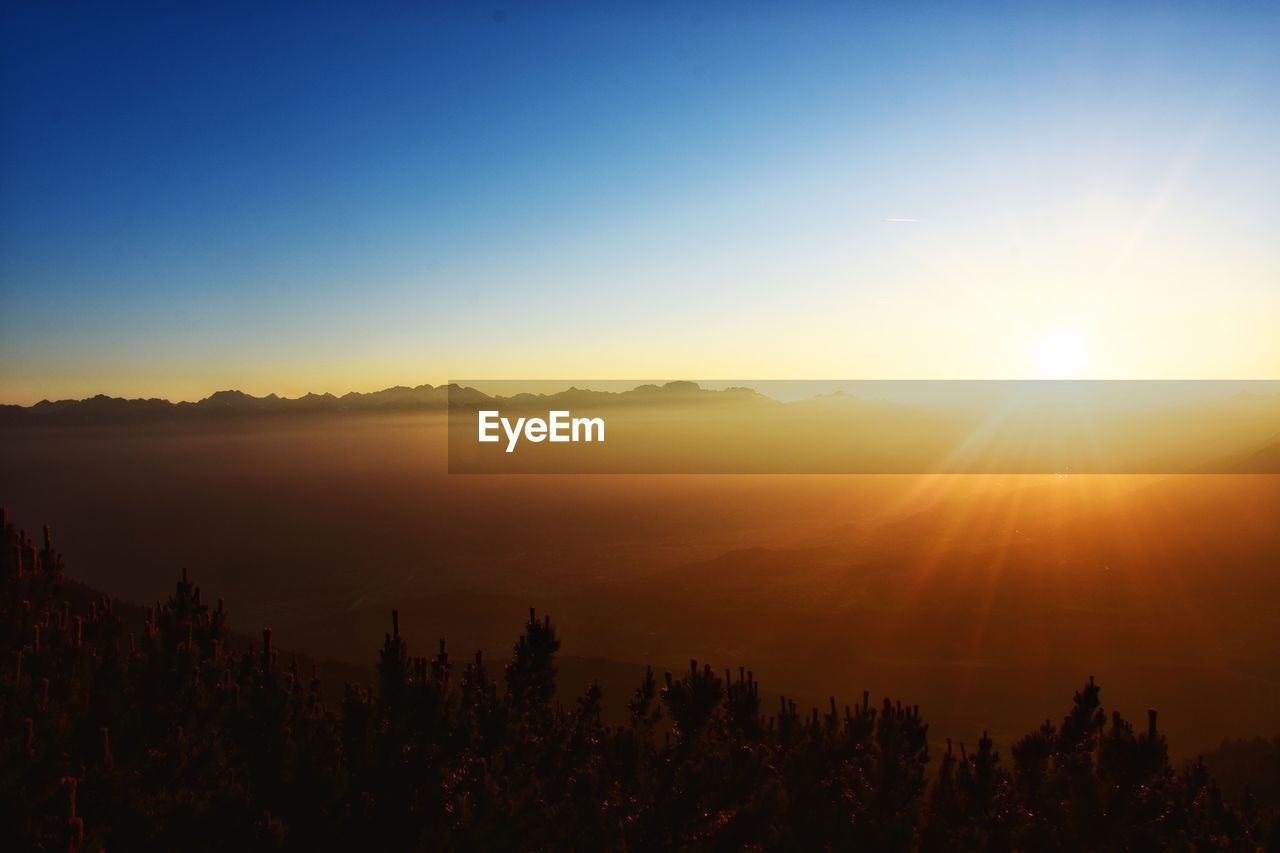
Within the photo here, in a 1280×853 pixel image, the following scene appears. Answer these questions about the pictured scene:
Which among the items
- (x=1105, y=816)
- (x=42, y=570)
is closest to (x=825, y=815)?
(x=1105, y=816)

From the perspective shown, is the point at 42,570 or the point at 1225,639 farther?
the point at 1225,639

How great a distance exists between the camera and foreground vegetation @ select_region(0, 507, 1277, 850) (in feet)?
48.4

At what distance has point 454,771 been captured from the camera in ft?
57.8

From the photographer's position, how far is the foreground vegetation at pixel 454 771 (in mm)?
14766

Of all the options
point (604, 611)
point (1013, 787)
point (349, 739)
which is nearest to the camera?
point (349, 739)

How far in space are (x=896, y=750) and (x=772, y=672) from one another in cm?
10555

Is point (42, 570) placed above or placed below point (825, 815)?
above

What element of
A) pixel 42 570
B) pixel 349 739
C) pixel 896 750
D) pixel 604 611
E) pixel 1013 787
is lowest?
pixel 604 611

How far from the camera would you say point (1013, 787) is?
72.9 feet

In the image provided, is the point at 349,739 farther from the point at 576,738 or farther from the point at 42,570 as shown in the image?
the point at 42,570

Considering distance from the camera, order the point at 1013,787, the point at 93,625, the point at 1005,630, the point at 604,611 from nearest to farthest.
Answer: the point at 1013,787, the point at 93,625, the point at 1005,630, the point at 604,611

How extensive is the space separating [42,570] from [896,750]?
26.8m

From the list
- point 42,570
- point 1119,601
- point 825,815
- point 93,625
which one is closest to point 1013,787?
point 825,815

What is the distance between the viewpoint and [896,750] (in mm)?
20875
